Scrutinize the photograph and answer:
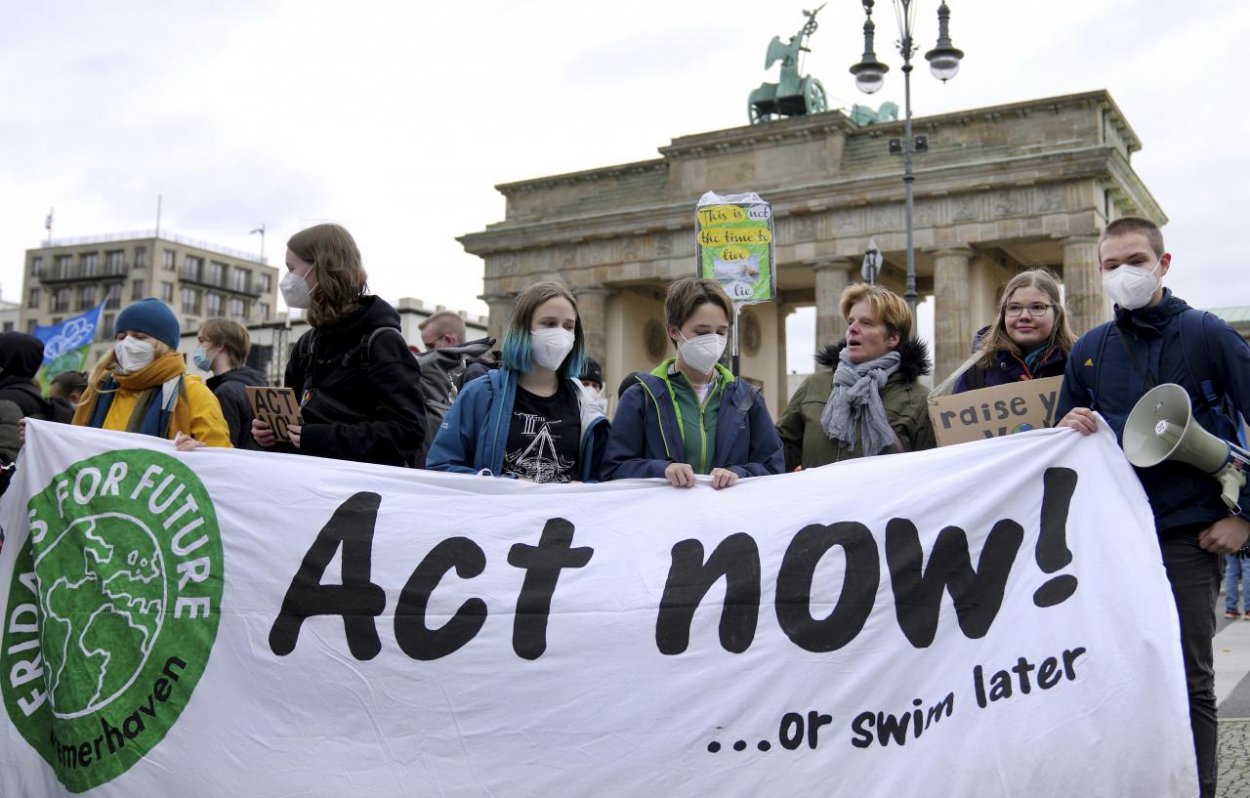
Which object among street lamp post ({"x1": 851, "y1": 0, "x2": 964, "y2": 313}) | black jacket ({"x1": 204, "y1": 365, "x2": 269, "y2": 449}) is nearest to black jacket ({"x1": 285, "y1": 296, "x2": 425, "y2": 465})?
black jacket ({"x1": 204, "y1": 365, "x2": 269, "y2": 449})

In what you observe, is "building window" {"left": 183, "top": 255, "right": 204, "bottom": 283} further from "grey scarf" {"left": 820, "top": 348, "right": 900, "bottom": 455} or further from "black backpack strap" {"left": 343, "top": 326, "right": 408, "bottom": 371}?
"grey scarf" {"left": 820, "top": 348, "right": 900, "bottom": 455}

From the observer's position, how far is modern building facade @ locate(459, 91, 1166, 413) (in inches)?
1266

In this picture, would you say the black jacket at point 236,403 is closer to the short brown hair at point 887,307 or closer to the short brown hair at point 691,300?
the short brown hair at point 691,300

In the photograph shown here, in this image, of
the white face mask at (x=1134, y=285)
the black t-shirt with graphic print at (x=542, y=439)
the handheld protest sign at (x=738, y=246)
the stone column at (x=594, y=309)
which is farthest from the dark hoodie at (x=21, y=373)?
the stone column at (x=594, y=309)

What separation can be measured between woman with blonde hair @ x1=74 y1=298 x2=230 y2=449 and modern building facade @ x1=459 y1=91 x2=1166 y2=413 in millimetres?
28927

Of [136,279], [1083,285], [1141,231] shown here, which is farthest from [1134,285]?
[136,279]

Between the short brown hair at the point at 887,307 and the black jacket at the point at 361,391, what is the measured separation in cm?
190

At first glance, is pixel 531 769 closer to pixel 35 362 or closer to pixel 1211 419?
pixel 1211 419

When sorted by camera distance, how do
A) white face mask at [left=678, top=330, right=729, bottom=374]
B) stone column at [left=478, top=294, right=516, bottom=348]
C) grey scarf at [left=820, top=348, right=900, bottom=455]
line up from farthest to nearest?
stone column at [left=478, top=294, right=516, bottom=348] → grey scarf at [left=820, top=348, right=900, bottom=455] → white face mask at [left=678, top=330, right=729, bottom=374]

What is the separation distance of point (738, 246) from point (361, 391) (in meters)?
6.28

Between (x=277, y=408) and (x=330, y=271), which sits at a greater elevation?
(x=330, y=271)

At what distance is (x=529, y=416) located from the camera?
451cm

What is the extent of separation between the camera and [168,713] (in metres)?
3.81

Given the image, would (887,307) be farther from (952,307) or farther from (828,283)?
(828,283)
